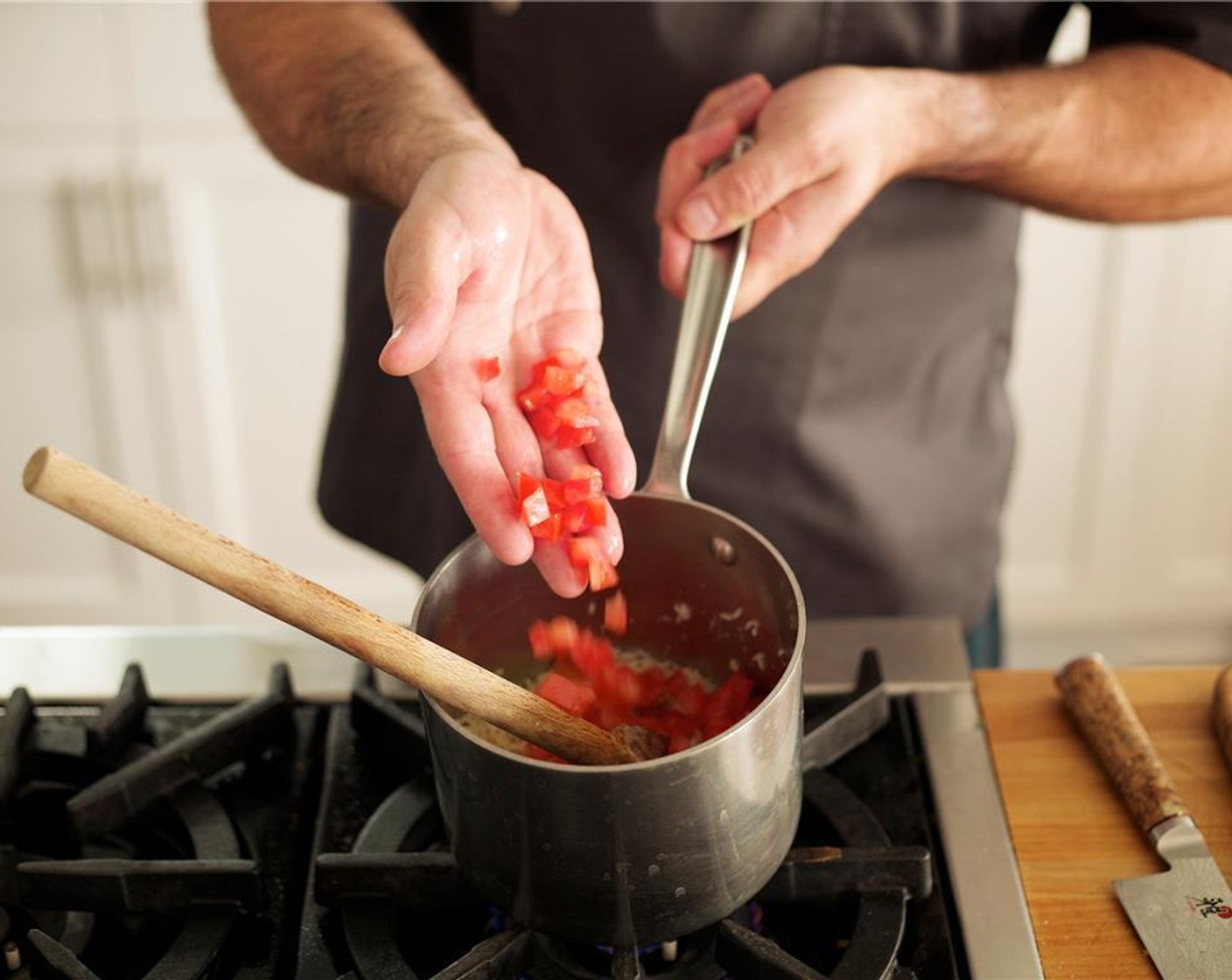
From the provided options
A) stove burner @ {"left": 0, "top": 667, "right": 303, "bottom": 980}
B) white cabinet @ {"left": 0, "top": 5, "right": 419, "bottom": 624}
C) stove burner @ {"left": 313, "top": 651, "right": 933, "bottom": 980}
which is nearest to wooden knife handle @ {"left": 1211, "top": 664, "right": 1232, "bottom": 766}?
stove burner @ {"left": 313, "top": 651, "right": 933, "bottom": 980}

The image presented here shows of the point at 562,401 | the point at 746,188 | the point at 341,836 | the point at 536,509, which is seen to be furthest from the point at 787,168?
the point at 341,836

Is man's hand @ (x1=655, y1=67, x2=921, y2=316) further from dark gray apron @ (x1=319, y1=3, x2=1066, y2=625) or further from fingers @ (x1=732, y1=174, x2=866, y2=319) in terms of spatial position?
dark gray apron @ (x1=319, y1=3, x2=1066, y2=625)

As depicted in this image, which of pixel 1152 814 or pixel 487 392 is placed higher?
pixel 487 392

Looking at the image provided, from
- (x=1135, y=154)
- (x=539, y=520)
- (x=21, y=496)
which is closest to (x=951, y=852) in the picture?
(x=539, y=520)

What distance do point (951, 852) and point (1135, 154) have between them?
74 centimetres

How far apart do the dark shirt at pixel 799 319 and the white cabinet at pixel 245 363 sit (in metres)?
0.86

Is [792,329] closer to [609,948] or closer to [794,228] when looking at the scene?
[794,228]

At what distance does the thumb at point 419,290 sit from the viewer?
0.83 m

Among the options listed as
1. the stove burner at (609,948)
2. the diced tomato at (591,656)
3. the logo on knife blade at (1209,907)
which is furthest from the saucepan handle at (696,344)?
the logo on knife blade at (1209,907)

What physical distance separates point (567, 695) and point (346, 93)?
0.69m

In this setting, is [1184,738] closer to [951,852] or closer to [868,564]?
[951,852]

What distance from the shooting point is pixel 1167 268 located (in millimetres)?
2229

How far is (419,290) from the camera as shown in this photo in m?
0.86

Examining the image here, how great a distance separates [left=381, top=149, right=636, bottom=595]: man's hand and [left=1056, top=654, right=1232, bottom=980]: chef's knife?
0.36m
